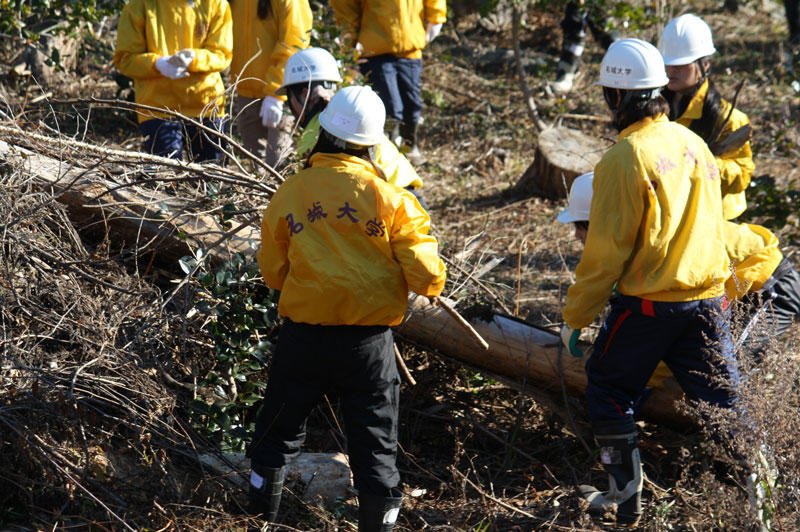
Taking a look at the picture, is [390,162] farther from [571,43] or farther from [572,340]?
[571,43]

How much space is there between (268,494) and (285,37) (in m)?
3.31

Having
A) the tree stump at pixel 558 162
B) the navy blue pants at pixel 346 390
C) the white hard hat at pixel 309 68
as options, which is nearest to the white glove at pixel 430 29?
the tree stump at pixel 558 162

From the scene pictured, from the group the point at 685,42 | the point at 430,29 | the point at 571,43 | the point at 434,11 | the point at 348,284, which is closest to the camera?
the point at 348,284

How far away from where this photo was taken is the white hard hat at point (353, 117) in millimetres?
2965

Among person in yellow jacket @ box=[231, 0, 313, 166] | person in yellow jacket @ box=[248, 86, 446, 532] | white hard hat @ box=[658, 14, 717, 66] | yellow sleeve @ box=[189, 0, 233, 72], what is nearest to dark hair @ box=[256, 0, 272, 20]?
person in yellow jacket @ box=[231, 0, 313, 166]

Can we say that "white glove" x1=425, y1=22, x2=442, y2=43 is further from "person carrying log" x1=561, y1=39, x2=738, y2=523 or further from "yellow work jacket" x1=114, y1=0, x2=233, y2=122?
"person carrying log" x1=561, y1=39, x2=738, y2=523

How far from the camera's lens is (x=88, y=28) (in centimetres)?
755

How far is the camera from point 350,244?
9.71 feet

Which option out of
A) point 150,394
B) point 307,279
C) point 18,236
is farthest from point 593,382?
point 18,236

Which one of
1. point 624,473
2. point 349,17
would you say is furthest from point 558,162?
point 624,473

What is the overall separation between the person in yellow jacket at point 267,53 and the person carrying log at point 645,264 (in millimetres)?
2601

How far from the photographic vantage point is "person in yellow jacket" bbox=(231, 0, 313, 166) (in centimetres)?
534

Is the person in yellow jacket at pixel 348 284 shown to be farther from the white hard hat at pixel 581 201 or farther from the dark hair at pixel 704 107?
the dark hair at pixel 704 107

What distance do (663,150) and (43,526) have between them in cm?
→ 294
